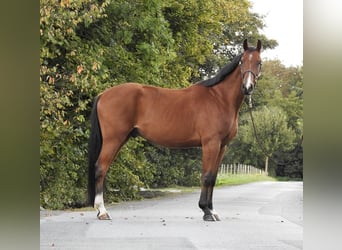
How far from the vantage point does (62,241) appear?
3.74 m

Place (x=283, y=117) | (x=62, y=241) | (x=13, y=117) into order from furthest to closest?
1. (x=283, y=117)
2. (x=62, y=241)
3. (x=13, y=117)

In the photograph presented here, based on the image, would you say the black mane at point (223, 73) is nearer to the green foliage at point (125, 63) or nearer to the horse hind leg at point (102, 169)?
the green foliage at point (125, 63)

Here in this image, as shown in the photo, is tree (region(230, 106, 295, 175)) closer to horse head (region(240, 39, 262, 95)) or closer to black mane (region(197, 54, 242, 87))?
horse head (region(240, 39, 262, 95))

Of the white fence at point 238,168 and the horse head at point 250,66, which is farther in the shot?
the white fence at point 238,168

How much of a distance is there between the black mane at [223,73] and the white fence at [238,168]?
0.64m

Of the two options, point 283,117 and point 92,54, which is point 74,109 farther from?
point 283,117

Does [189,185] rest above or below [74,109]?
below

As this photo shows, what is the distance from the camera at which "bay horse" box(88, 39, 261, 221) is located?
4.11 m

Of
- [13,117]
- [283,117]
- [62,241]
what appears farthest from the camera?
[283,117]

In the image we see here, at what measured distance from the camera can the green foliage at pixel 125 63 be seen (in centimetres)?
408

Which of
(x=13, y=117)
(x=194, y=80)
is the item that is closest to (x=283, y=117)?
(x=194, y=80)

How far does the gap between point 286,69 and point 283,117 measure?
360mm

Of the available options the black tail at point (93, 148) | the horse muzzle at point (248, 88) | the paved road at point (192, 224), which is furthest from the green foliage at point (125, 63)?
the horse muzzle at point (248, 88)

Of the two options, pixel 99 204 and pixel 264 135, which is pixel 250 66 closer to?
pixel 264 135
